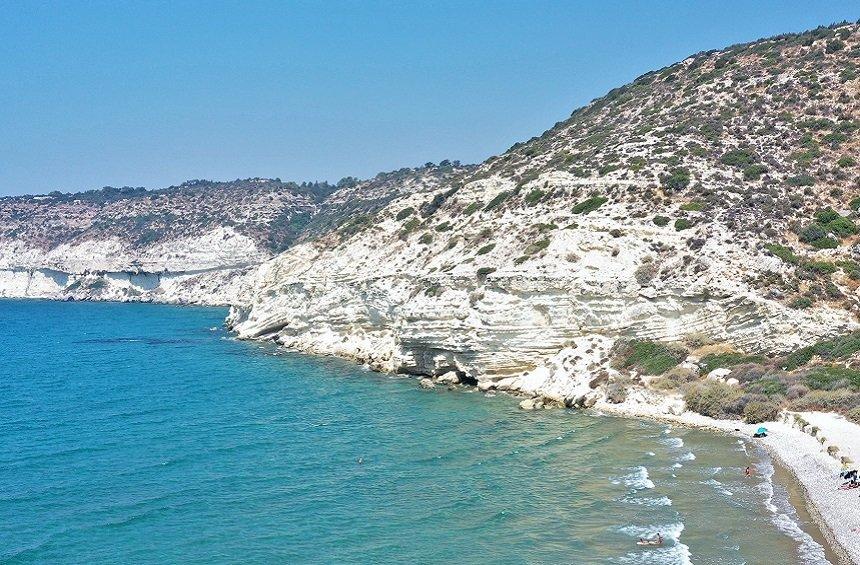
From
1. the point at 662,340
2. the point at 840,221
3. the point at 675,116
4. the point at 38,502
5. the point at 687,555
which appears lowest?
the point at 38,502

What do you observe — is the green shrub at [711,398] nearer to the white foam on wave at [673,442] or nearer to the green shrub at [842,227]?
the white foam on wave at [673,442]

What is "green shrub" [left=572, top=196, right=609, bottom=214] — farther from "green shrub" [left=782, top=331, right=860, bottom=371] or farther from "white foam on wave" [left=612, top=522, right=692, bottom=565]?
"white foam on wave" [left=612, top=522, right=692, bottom=565]

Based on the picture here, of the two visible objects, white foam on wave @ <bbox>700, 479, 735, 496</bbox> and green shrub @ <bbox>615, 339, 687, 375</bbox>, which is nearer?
white foam on wave @ <bbox>700, 479, 735, 496</bbox>

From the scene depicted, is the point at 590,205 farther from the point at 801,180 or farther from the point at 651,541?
the point at 651,541

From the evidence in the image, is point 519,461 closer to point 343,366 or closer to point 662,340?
point 662,340

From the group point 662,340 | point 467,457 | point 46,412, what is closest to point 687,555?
point 467,457

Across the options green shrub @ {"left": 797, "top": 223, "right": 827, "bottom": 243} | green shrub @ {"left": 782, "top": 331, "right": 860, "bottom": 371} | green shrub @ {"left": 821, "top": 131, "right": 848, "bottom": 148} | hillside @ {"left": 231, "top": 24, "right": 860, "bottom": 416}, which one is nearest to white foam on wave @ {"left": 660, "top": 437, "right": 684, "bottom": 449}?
hillside @ {"left": 231, "top": 24, "right": 860, "bottom": 416}
